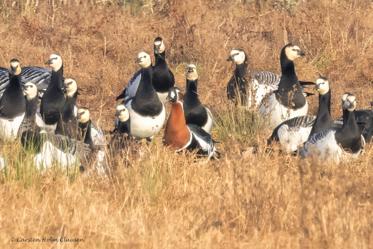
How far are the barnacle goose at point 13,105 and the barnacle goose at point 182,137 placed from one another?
77.6 inches

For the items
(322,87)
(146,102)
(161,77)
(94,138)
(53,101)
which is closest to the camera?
(94,138)

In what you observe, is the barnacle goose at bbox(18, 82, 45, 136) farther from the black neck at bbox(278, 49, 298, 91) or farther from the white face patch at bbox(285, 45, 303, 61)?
the white face patch at bbox(285, 45, 303, 61)

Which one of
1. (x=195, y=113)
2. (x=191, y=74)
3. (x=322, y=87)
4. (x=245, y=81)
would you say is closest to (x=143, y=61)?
(x=191, y=74)

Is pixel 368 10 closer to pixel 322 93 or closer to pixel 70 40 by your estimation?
pixel 70 40

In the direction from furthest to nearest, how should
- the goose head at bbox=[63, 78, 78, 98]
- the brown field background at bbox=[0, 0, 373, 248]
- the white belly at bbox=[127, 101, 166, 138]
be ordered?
1. the white belly at bbox=[127, 101, 166, 138]
2. the goose head at bbox=[63, 78, 78, 98]
3. the brown field background at bbox=[0, 0, 373, 248]

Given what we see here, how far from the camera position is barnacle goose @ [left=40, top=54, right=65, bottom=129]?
12.9 metres

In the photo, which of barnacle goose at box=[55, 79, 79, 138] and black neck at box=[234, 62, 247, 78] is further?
black neck at box=[234, 62, 247, 78]

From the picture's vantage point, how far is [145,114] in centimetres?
1292

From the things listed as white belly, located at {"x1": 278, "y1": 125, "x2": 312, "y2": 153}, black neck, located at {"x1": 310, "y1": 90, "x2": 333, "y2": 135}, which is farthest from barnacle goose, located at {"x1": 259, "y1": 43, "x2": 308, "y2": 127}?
black neck, located at {"x1": 310, "y1": 90, "x2": 333, "y2": 135}

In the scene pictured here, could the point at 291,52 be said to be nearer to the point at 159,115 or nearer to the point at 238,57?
the point at 238,57

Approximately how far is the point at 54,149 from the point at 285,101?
4565 millimetres

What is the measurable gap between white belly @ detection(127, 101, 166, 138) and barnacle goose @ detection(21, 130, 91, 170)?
2581 mm

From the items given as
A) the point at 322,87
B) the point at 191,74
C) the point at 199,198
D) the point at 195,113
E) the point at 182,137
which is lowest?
the point at 195,113

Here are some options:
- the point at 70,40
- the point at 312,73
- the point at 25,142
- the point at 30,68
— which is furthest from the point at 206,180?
the point at 70,40
